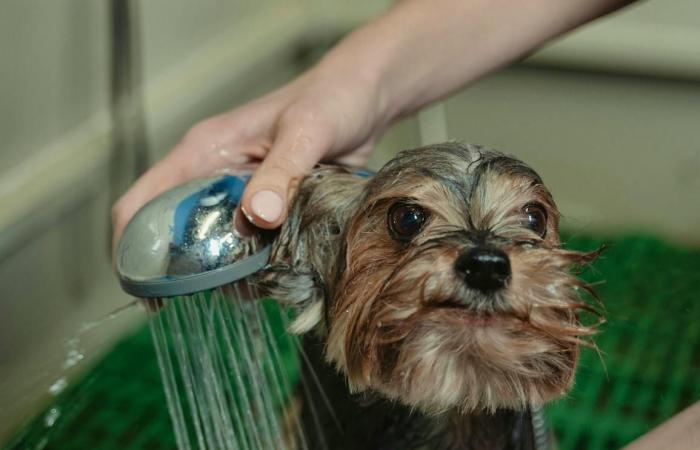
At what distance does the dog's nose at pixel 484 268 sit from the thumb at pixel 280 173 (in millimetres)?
249

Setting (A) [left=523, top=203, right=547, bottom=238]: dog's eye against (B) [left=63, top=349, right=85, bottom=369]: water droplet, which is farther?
(B) [left=63, top=349, right=85, bottom=369]: water droplet

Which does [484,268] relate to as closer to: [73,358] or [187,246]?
[187,246]

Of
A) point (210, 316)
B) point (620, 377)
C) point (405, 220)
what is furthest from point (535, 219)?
point (620, 377)

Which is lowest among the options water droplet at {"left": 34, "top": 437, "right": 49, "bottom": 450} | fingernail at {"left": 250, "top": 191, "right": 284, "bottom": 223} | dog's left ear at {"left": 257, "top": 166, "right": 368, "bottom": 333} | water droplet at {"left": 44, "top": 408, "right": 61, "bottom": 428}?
water droplet at {"left": 34, "top": 437, "right": 49, "bottom": 450}


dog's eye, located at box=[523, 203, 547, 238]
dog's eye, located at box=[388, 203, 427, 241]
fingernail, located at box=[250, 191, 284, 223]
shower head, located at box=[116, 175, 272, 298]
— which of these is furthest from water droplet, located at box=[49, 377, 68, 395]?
dog's eye, located at box=[523, 203, 547, 238]

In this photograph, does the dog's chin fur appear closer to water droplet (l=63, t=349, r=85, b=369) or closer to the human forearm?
the human forearm

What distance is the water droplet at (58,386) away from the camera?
1.39 metres

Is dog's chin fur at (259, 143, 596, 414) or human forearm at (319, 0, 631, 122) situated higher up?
human forearm at (319, 0, 631, 122)

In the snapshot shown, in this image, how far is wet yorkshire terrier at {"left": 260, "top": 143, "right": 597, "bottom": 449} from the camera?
874 millimetres

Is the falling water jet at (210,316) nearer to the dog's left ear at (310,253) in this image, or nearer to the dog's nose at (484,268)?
the dog's left ear at (310,253)

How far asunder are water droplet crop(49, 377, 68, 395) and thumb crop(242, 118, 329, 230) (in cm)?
50

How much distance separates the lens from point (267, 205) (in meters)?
1.02

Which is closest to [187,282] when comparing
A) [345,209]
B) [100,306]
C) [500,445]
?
[345,209]

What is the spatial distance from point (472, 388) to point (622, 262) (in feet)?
1.91
